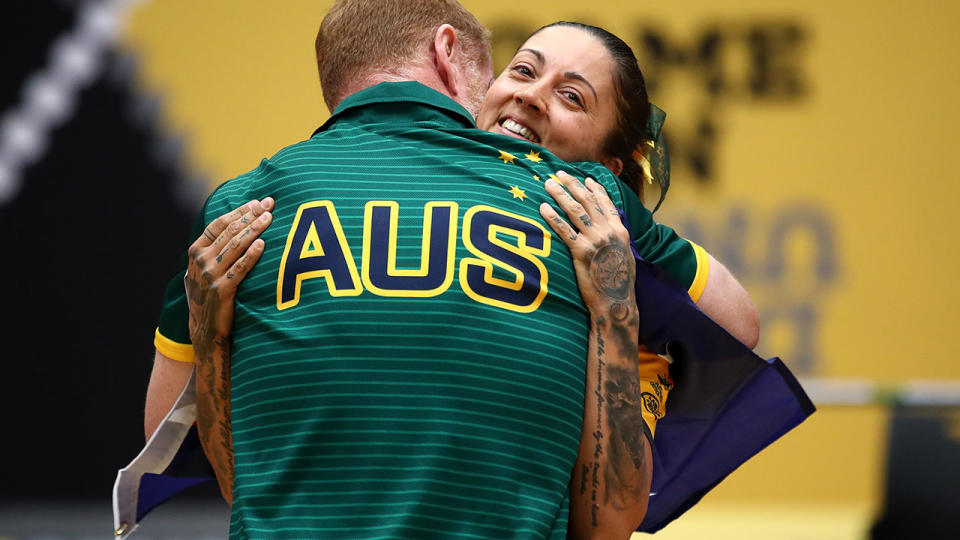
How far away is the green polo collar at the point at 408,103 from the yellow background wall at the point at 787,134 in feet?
11.7

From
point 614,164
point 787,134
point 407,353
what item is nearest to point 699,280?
point 614,164

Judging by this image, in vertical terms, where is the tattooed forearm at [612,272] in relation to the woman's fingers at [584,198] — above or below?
below

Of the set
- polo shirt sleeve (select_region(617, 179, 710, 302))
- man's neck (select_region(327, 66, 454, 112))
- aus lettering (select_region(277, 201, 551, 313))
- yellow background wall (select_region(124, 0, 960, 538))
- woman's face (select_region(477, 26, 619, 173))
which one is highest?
man's neck (select_region(327, 66, 454, 112))

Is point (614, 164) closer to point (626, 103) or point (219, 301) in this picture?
point (626, 103)

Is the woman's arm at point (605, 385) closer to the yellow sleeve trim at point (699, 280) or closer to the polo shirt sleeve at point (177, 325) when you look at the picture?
the yellow sleeve trim at point (699, 280)

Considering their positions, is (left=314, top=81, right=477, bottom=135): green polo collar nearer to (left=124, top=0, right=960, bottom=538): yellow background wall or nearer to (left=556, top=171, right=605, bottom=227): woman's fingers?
(left=556, top=171, right=605, bottom=227): woman's fingers

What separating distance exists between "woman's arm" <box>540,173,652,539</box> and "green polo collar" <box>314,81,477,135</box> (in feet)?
0.71

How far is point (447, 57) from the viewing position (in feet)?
7.11

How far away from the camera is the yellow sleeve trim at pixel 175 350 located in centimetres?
210

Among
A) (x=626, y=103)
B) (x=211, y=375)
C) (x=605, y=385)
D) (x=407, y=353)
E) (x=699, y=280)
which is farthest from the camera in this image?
(x=626, y=103)

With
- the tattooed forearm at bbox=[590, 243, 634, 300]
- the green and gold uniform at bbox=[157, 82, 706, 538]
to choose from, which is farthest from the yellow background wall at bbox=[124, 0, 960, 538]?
the green and gold uniform at bbox=[157, 82, 706, 538]

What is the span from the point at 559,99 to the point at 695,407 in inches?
26.3

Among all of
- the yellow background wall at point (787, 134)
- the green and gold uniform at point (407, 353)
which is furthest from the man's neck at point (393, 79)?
the yellow background wall at point (787, 134)

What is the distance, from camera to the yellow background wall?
216 inches
